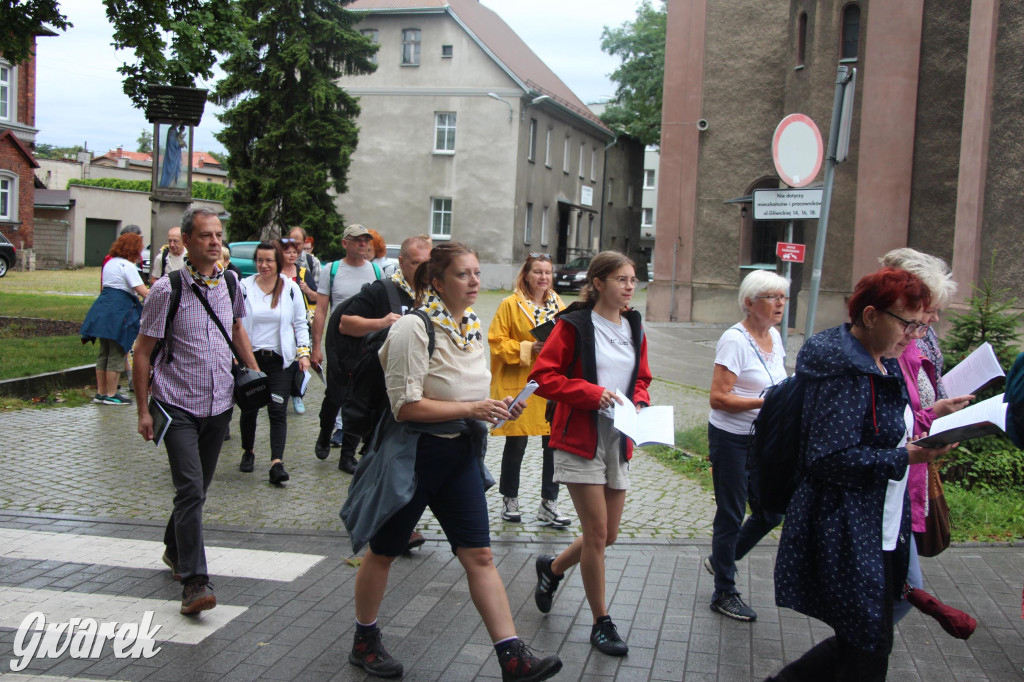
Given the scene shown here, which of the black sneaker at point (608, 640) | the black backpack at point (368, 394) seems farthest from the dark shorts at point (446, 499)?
the black sneaker at point (608, 640)

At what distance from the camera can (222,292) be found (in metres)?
5.25

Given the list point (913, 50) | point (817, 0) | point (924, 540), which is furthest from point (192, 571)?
point (817, 0)

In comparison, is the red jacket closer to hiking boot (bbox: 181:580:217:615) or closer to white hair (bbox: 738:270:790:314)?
white hair (bbox: 738:270:790:314)

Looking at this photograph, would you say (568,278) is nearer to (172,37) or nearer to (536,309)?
(172,37)

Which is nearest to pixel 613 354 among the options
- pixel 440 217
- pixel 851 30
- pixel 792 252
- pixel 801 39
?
pixel 792 252

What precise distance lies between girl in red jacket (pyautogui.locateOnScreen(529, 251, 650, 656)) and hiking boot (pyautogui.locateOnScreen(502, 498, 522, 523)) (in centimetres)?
183

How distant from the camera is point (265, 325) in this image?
7.88 m

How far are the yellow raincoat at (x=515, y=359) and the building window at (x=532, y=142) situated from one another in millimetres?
36522

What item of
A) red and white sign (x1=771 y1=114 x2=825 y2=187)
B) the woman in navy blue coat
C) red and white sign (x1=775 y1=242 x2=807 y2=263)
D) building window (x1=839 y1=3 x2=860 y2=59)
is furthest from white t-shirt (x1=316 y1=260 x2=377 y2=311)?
building window (x1=839 y1=3 x2=860 y2=59)

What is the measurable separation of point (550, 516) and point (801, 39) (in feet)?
64.0

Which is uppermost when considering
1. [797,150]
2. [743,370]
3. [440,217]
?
[440,217]

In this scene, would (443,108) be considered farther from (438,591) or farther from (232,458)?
(438,591)

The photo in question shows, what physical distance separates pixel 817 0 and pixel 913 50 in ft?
12.1

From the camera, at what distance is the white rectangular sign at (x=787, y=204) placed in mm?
8039
